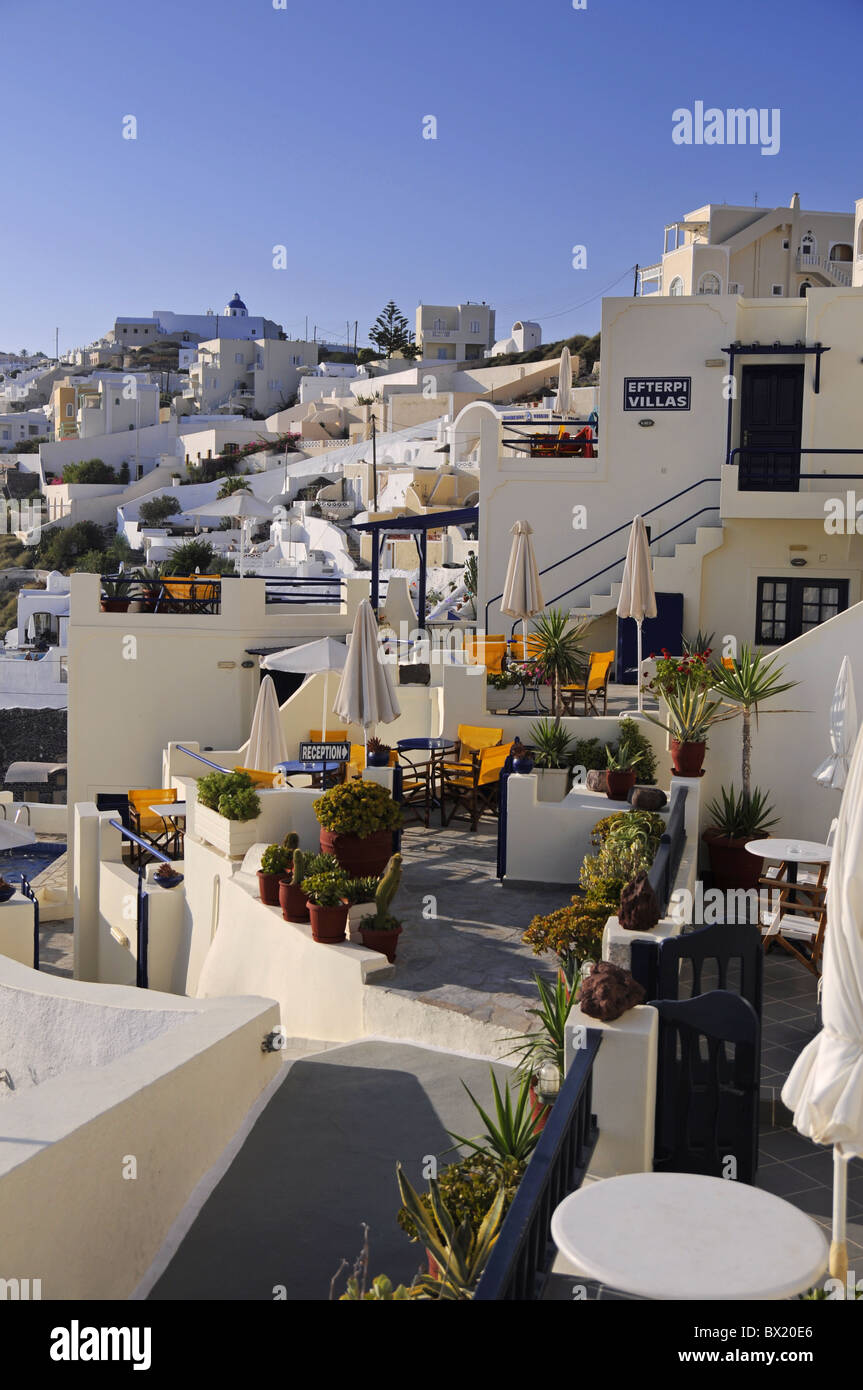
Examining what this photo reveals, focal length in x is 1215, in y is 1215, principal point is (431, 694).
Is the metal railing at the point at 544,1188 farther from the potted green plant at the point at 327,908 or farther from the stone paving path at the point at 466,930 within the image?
the potted green plant at the point at 327,908

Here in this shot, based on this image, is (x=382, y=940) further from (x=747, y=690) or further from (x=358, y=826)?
(x=747, y=690)

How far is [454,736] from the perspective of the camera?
14695mm

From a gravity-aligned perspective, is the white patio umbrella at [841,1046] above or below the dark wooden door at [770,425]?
below

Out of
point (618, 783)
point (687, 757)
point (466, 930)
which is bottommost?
point (466, 930)

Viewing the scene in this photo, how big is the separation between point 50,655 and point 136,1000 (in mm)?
31040

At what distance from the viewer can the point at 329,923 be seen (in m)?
9.58

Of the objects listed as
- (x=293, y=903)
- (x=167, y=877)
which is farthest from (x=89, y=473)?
(x=293, y=903)

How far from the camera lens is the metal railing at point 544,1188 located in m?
3.88

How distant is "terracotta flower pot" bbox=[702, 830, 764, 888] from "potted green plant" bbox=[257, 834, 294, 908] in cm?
396

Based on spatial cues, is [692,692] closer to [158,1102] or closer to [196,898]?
[196,898]

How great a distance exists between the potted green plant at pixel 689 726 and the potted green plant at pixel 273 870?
3.64 m

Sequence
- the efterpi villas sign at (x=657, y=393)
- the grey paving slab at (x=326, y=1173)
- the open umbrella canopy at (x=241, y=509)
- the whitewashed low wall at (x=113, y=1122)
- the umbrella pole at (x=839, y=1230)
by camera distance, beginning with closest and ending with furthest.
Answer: the umbrella pole at (x=839, y=1230) → the whitewashed low wall at (x=113, y=1122) → the grey paving slab at (x=326, y=1173) → the efterpi villas sign at (x=657, y=393) → the open umbrella canopy at (x=241, y=509)

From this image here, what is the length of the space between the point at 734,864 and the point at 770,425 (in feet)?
32.2

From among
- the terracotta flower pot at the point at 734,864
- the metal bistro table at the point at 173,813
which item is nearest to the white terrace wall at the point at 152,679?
the metal bistro table at the point at 173,813
